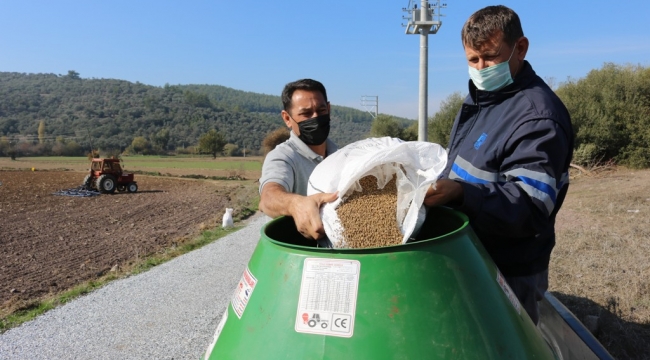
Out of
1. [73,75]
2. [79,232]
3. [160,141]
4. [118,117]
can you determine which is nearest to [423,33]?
[79,232]

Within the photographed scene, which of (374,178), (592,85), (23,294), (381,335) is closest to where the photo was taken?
(381,335)

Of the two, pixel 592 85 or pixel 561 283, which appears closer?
pixel 561 283

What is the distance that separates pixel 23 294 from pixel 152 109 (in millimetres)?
147169

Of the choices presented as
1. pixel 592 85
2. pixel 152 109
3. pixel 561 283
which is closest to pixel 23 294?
pixel 561 283

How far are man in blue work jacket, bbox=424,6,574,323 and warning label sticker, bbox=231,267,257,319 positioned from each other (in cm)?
61

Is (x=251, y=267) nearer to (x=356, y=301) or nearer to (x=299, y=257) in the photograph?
(x=299, y=257)

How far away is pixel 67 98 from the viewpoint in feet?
507

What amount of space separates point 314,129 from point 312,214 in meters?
1.39

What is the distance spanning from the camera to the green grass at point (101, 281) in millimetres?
6691

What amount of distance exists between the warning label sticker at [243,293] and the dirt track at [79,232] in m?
7.58

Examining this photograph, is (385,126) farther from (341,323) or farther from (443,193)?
(341,323)

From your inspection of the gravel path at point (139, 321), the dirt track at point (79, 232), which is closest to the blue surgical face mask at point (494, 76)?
the gravel path at point (139, 321)

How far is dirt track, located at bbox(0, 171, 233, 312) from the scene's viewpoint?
32.0 feet

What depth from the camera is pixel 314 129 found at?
2.88 m
